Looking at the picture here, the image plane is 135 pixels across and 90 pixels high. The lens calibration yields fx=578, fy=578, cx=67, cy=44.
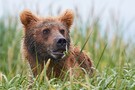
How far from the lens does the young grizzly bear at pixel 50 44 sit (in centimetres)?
768

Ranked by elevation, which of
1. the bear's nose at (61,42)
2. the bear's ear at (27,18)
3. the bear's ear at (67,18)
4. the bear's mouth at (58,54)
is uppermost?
the bear's ear at (27,18)

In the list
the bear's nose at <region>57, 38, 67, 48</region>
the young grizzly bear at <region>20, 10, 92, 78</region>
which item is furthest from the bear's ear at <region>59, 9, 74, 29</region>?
the bear's nose at <region>57, 38, 67, 48</region>

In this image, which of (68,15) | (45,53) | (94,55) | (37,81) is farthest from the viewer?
(94,55)

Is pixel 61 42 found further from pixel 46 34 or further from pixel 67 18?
pixel 67 18

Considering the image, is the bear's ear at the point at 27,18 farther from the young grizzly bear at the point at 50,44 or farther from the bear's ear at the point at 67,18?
the bear's ear at the point at 67,18

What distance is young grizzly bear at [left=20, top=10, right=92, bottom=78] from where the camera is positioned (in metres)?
7.68

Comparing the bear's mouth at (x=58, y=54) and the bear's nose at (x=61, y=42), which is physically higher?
the bear's nose at (x=61, y=42)

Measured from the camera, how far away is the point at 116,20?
1212 centimetres

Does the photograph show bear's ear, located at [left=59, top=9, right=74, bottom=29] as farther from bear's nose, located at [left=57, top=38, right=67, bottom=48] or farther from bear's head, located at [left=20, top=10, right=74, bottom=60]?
bear's nose, located at [left=57, top=38, right=67, bottom=48]

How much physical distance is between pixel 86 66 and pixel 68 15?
867mm

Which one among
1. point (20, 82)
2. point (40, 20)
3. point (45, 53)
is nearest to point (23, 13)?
point (40, 20)

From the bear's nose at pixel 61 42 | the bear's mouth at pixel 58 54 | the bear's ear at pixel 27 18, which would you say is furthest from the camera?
the bear's ear at pixel 27 18

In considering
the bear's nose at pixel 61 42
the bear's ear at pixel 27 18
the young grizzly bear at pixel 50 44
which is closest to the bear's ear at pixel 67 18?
the young grizzly bear at pixel 50 44

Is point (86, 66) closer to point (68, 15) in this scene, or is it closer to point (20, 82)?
point (68, 15)
